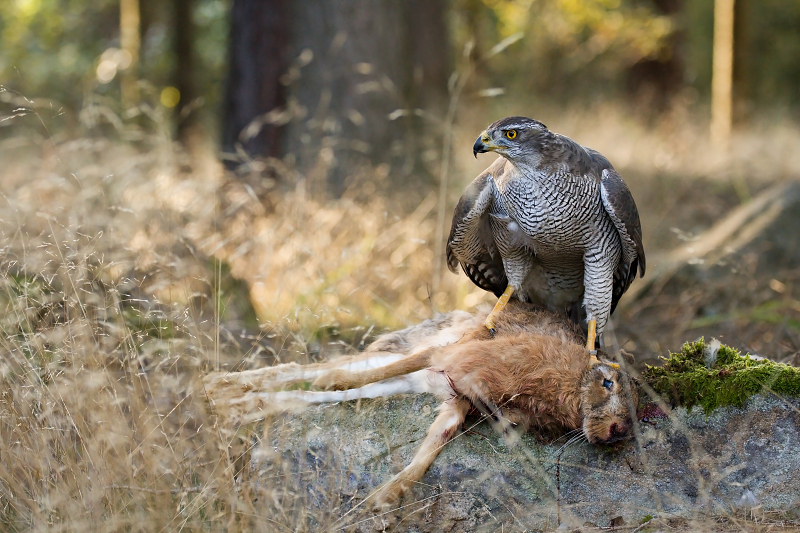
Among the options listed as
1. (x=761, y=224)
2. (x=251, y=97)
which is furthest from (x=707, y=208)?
(x=251, y=97)

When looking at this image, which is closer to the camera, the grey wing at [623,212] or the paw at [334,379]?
the paw at [334,379]

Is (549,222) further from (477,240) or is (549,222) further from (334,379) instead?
(334,379)

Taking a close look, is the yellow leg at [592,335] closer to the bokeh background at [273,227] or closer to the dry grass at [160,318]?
the bokeh background at [273,227]

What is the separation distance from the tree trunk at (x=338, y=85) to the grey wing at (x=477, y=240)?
3129 millimetres

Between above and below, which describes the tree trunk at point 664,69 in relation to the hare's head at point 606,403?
below

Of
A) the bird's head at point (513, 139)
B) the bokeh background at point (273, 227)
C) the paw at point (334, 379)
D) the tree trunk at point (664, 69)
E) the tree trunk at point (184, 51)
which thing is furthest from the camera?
the tree trunk at point (664, 69)

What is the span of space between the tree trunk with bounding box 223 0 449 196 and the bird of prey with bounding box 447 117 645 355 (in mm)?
3342

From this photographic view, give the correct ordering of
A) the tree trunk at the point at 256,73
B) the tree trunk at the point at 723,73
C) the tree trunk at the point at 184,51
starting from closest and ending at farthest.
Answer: the tree trunk at the point at 256,73
the tree trunk at the point at 723,73
the tree trunk at the point at 184,51

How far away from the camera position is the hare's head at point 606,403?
2.60 meters

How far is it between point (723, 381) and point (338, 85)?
5481 mm

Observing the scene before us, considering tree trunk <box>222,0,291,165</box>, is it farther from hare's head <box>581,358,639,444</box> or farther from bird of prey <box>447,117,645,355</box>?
Answer: hare's head <box>581,358,639,444</box>

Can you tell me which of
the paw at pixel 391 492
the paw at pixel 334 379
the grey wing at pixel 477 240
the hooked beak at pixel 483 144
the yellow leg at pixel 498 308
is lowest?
the paw at pixel 391 492

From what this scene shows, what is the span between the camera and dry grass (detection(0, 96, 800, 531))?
2.30m

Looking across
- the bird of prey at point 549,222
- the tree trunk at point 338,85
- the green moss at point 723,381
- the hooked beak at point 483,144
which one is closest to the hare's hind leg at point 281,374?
the bird of prey at point 549,222
